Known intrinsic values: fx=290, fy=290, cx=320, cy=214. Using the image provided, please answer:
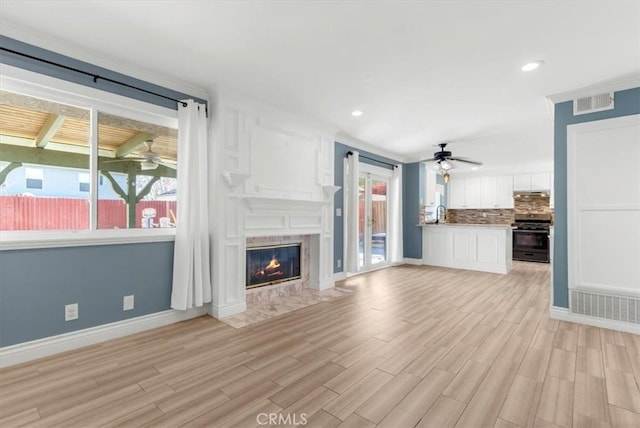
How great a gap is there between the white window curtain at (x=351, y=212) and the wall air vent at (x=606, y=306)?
3.11 meters

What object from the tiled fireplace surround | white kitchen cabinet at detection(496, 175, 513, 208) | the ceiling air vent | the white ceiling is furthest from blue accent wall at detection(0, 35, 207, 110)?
white kitchen cabinet at detection(496, 175, 513, 208)

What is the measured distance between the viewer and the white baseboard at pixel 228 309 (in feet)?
11.1

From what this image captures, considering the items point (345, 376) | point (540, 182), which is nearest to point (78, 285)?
point (345, 376)

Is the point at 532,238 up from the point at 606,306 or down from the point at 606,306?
up

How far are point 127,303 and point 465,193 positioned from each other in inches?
375

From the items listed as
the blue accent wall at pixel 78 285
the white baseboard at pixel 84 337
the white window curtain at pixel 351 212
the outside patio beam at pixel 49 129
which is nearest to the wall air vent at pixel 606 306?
the white window curtain at pixel 351 212

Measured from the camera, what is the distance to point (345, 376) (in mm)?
2184

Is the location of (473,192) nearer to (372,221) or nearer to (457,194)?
(457,194)

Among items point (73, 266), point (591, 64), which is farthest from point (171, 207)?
point (591, 64)

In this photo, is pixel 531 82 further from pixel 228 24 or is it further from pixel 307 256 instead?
pixel 307 256

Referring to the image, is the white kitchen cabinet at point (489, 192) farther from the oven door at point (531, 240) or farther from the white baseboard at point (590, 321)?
the white baseboard at point (590, 321)

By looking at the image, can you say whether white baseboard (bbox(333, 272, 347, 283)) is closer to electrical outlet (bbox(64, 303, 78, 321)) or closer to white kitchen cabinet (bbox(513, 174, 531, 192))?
electrical outlet (bbox(64, 303, 78, 321))

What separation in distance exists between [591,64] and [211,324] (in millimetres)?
4659

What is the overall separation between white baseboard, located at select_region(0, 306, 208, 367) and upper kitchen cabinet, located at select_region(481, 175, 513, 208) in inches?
352
